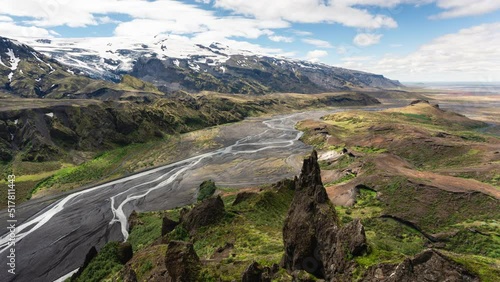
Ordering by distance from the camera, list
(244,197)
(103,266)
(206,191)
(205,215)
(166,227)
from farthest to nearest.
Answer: (206,191) < (244,197) < (166,227) < (205,215) < (103,266)

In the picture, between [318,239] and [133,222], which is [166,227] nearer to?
[133,222]

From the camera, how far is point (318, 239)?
2491cm

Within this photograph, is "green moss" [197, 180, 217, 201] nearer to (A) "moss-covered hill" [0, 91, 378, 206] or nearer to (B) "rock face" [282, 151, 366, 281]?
(A) "moss-covered hill" [0, 91, 378, 206]

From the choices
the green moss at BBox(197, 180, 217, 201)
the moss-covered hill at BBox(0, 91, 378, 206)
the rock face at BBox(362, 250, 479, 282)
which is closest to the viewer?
the rock face at BBox(362, 250, 479, 282)

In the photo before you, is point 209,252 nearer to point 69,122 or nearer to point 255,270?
point 255,270

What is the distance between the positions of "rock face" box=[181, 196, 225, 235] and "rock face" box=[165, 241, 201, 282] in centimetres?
1992

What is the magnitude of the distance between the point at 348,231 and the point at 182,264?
504 inches

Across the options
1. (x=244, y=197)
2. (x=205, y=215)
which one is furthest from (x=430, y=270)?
(x=244, y=197)

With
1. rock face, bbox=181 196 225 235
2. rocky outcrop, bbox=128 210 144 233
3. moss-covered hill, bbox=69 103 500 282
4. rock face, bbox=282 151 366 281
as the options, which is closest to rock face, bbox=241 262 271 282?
moss-covered hill, bbox=69 103 500 282

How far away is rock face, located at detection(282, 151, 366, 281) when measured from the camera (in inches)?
803

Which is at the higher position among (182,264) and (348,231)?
(348,231)

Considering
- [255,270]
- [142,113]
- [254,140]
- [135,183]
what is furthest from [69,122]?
[255,270]

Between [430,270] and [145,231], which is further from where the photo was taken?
[145,231]

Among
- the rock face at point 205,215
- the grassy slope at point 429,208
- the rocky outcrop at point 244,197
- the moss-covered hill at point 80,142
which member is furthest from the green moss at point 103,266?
the moss-covered hill at point 80,142
